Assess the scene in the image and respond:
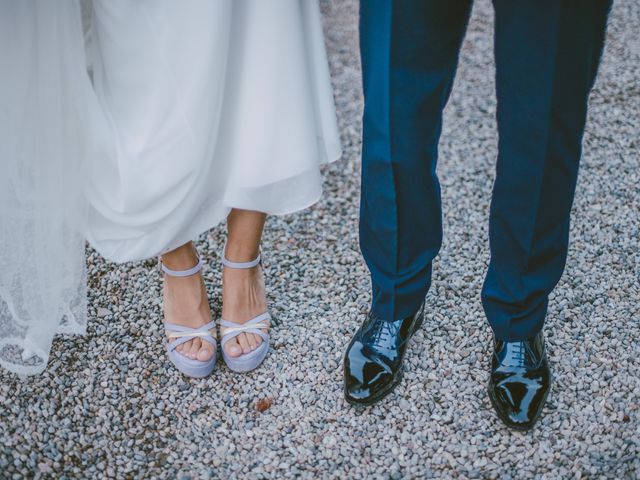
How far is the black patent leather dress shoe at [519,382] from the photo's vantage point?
1925 mm

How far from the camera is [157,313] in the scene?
2395mm

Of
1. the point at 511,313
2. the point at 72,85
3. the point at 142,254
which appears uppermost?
the point at 72,85

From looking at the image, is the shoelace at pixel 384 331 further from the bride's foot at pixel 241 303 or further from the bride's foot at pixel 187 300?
the bride's foot at pixel 187 300

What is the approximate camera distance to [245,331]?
2.17 meters

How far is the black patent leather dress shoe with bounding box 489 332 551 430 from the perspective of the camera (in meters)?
1.92

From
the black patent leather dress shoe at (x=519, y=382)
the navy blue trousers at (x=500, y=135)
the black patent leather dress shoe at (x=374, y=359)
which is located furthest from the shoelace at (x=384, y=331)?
the black patent leather dress shoe at (x=519, y=382)

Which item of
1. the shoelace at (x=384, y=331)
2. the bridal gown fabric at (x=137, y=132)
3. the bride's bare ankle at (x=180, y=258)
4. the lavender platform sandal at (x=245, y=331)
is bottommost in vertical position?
the lavender platform sandal at (x=245, y=331)

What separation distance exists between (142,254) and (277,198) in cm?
42

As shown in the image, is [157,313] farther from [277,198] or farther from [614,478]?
[614,478]

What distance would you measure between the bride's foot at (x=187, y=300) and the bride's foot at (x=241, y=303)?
0.07 metres

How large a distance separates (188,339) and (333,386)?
475 millimetres

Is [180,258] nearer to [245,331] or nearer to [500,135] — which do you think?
[245,331]

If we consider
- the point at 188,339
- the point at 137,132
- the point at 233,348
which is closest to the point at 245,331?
the point at 233,348

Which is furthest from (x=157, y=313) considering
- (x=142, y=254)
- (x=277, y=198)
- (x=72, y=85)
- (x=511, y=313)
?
(x=511, y=313)
